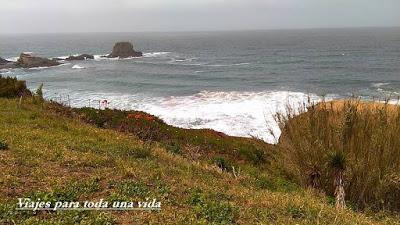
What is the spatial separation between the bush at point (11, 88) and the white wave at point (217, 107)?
15.3m

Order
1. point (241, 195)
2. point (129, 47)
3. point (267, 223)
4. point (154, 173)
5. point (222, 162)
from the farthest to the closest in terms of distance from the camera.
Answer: point (129, 47)
point (222, 162)
point (154, 173)
point (241, 195)
point (267, 223)

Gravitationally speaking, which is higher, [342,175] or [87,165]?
[87,165]

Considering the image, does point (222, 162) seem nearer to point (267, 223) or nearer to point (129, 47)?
point (267, 223)

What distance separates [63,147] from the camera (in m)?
10.7

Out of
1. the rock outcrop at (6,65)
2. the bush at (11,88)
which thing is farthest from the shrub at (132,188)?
the rock outcrop at (6,65)

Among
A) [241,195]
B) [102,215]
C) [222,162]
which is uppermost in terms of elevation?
[102,215]

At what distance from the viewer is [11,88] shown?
72.0 feet

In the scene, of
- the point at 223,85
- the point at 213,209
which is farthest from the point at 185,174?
A: the point at 223,85

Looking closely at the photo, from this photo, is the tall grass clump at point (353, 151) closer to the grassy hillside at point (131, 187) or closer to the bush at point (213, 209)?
the grassy hillside at point (131, 187)

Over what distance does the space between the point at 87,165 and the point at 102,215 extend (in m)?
3.19

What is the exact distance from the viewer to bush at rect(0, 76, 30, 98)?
70.7ft

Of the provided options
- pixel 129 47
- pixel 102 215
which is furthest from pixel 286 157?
pixel 129 47

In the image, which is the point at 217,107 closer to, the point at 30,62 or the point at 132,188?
the point at 132,188

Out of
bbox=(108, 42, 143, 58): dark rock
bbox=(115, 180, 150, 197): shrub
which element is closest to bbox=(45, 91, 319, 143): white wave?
bbox=(115, 180, 150, 197): shrub
